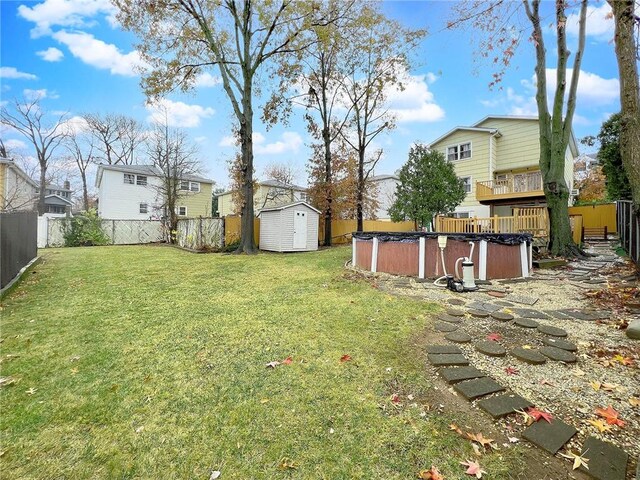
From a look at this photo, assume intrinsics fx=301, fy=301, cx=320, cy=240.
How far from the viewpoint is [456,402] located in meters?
2.22

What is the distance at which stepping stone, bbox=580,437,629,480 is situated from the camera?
61.7 inches

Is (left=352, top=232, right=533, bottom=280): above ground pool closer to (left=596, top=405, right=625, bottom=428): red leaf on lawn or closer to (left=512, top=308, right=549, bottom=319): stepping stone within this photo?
(left=512, top=308, right=549, bottom=319): stepping stone

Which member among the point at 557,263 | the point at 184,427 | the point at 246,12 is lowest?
the point at 184,427

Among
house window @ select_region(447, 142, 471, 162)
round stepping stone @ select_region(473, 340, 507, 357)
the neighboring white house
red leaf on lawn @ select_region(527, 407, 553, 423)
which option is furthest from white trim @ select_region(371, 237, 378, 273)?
the neighboring white house

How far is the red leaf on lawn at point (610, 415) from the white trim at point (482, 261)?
496 centimetres

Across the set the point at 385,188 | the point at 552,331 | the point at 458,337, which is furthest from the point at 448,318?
the point at 385,188

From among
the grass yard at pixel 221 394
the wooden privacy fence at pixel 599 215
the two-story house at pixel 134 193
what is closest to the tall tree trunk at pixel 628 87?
the grass yard at pixel 221 394

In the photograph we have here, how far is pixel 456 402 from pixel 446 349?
920mm

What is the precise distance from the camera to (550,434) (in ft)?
6.09

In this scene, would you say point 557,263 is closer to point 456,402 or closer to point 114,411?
point 456,402

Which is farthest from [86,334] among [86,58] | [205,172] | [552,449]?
[205,172]

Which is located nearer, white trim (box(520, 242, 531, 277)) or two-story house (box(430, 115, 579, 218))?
white trim (box(520, 242, 531, 277))

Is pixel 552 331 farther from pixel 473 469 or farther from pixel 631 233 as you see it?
pixel 631 233

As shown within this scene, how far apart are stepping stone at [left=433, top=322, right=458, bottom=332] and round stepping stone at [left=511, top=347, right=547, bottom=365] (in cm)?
73
